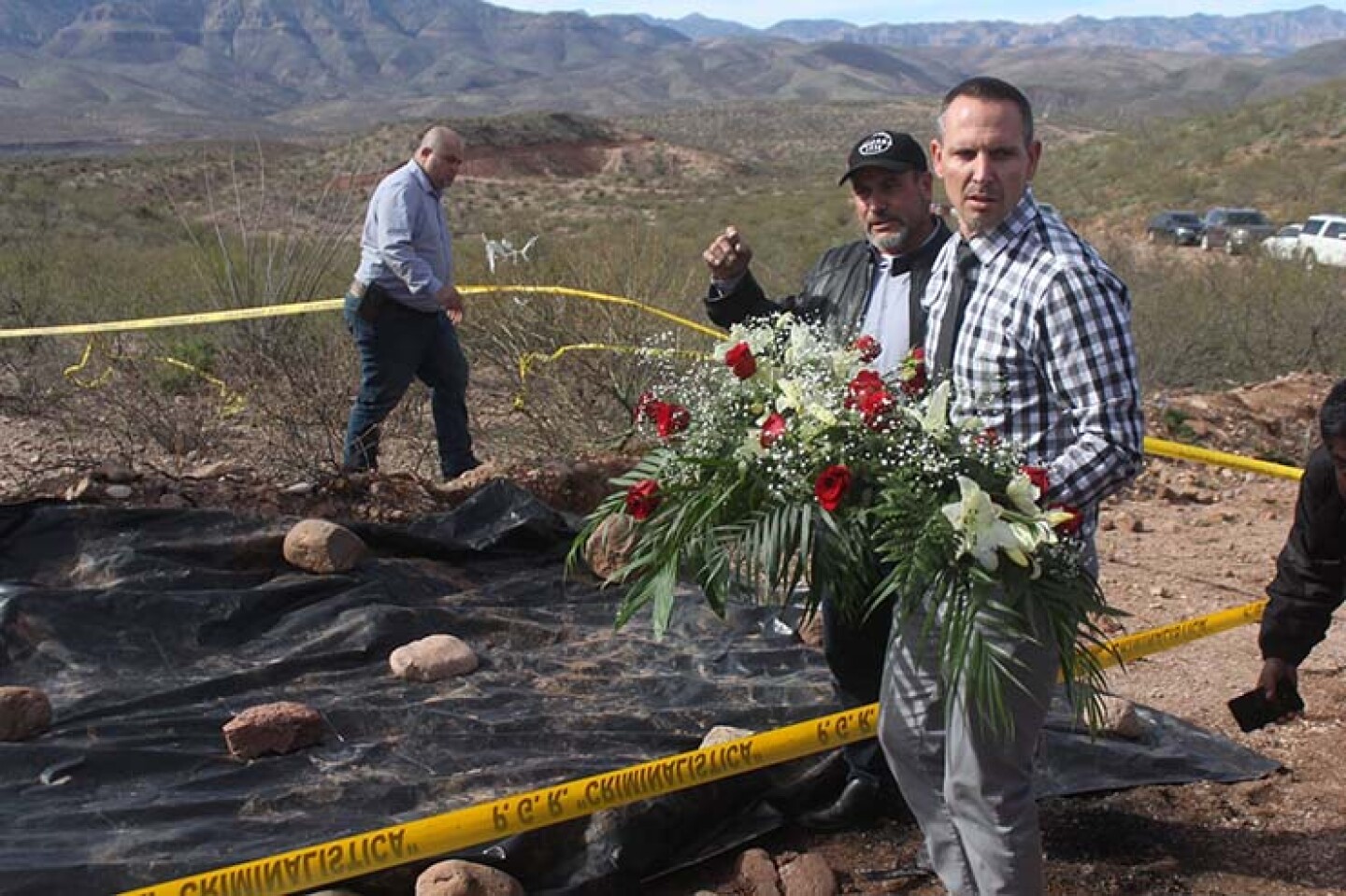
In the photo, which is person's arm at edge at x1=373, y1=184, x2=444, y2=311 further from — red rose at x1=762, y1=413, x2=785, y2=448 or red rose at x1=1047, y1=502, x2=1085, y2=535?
red rose at x1=1047, y1=502, x2=1085, y2=535

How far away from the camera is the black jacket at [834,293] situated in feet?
11.5

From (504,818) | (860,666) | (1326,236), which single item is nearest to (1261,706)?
(860,666)

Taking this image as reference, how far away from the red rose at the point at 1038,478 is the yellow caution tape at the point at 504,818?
1060mm

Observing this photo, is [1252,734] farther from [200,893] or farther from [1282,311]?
[1282,311]

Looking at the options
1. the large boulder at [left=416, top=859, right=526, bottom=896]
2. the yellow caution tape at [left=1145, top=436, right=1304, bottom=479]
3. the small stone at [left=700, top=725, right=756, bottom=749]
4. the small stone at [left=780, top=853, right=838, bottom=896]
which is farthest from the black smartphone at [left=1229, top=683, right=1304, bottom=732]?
the yellow caution tape at [left=1145, top=436, right=1304, bottom=479]

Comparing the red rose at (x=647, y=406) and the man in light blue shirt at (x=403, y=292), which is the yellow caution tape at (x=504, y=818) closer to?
the red rose at (x=647, y=406)

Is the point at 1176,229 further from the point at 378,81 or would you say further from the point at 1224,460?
the point at 378,81

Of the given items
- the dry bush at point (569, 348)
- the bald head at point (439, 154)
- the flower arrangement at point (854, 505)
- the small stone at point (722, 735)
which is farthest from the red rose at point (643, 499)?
the dry bush at point (569, 348)

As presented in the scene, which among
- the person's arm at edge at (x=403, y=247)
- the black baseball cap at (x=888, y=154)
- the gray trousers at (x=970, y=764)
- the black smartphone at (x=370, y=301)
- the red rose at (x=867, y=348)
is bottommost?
the gray trousers at (x=970, y=764)

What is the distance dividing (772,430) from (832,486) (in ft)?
0.60

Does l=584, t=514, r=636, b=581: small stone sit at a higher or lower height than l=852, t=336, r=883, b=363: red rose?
lower

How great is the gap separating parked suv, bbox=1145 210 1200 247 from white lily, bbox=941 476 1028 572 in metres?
24.7

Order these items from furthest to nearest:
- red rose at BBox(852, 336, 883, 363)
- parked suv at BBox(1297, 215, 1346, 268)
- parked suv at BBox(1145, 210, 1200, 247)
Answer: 1. parked suv at BBox(1145, 210, 1200, 247)
2. parked suv at BBox(1297, 215, 1346, 268)
3. red rose at BBox(852, 336, 883, 363)

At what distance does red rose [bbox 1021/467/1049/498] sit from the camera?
2.36 metres
